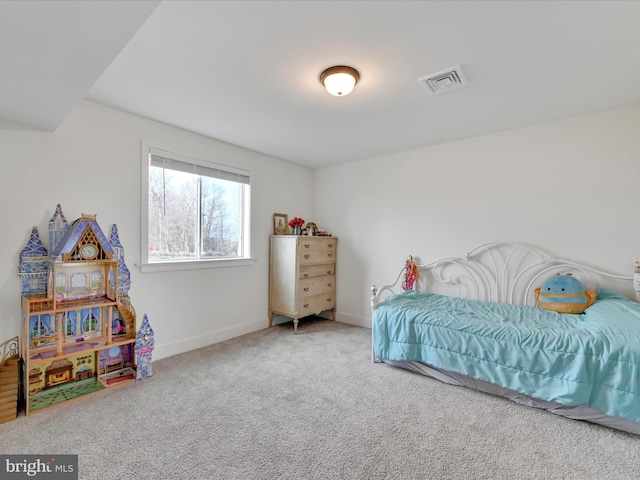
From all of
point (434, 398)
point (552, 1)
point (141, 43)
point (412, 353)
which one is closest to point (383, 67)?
point (552, 1)

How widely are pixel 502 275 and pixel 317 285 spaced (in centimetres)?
221

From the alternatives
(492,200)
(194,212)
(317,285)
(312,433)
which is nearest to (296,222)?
(317,285)

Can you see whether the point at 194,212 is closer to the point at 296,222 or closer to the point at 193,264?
the point at 193,264

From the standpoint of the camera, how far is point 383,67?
1947 millimetres

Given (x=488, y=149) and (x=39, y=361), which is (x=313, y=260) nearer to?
(x=488, y=149)

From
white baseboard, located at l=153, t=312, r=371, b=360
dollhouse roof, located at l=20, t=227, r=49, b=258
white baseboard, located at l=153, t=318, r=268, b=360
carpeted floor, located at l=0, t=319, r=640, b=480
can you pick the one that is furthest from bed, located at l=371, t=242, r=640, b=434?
dollhouse roof, located at l=20, t=227, r=49, b=258

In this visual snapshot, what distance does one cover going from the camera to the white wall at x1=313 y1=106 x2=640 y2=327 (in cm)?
260

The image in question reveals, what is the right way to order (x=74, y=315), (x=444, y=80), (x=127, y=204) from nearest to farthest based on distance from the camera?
(x=444, y=80), (x=74, y=315), (x=127, y=204)

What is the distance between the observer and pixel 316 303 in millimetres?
4035

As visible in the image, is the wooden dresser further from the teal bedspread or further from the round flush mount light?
the round flush mount light

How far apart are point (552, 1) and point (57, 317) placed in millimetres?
3611

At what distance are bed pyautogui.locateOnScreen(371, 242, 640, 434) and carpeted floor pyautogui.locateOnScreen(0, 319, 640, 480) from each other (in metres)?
0.16

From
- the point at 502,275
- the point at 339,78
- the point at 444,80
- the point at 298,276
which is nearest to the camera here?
the point at 339,78

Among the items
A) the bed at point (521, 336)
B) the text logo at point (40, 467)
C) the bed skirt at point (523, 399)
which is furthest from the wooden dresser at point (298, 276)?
the text logo at point (40, 467)
